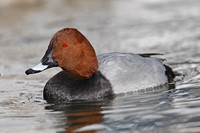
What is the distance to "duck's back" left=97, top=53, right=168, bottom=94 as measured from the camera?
22.0 ft

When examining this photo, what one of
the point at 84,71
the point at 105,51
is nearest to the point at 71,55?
the point at 84,71

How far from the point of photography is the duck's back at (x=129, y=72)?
6709 mm

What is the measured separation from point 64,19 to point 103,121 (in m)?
10.8

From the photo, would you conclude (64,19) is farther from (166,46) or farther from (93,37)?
(166,46)

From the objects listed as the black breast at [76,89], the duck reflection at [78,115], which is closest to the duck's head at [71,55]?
the black breast at [76,89]

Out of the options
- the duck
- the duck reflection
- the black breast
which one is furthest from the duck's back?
the duck reflection

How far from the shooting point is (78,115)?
562cm

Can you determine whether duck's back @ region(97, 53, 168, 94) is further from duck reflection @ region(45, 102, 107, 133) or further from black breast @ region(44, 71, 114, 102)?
duck reflection @ region(45, 102, 107, 133)

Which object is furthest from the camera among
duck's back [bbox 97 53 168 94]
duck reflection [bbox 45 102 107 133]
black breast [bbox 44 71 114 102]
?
duck's back [bbox 97 53 168 94]

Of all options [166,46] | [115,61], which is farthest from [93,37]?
[115,61]

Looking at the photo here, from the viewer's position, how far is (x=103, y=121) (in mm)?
5125

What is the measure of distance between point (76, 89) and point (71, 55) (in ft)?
1.70

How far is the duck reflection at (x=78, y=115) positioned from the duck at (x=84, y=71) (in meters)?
0.20

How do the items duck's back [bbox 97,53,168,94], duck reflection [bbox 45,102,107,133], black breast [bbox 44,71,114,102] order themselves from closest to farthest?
duck reflection [bbox 45,102,107,133]
black breast [bbox 44,71,114,102]
duck's back [bbox 97,53,168,94]
